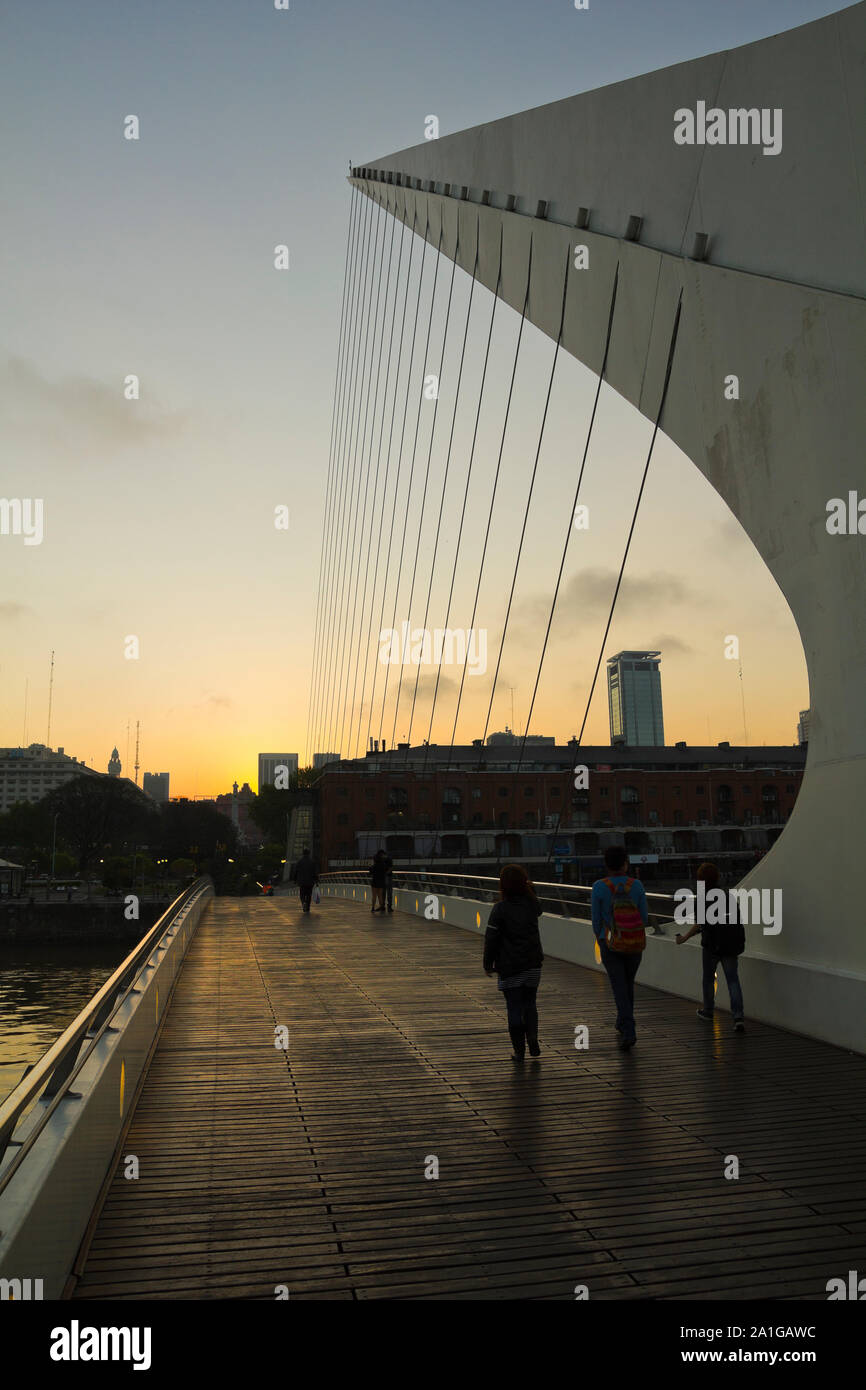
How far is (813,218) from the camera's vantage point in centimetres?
807

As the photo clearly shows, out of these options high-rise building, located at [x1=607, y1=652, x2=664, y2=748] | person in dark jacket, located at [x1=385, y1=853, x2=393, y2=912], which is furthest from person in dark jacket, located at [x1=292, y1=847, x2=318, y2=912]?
high-rise building, located at [x1=607, y1=652, x2=664, y2=748]

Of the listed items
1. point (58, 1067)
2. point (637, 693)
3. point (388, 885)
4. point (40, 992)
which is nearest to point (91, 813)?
point (40, 992)

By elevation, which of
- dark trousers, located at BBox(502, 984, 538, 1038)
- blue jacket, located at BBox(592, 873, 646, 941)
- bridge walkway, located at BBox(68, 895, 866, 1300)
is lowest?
bridge walkway, located at BBox(68, 895, 866, 1300)

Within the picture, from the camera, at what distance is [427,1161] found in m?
4.88

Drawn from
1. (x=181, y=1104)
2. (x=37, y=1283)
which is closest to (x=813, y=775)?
(x=181, y=1104)

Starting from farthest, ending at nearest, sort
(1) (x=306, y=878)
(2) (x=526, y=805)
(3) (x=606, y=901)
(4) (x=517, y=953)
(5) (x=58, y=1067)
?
(2) (x=526, y=805) < (1) (x=306, y=878) < (3) (x=606, y=901) < (4) (x=517, y=953) < (5) (x=58, y=1067)

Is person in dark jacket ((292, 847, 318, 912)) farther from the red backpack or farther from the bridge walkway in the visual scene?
the red backpack

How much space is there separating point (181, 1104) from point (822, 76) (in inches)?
360

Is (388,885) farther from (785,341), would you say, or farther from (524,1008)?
(785,341)

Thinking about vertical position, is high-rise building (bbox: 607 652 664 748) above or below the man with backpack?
above

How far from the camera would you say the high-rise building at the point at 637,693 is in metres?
39.8

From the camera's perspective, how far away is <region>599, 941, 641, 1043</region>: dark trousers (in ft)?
24.6

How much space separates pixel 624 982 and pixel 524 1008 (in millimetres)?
821
